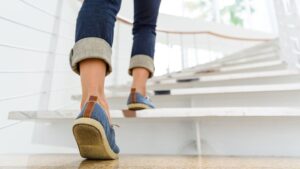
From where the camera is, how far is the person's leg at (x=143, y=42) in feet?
Answer: 2.58

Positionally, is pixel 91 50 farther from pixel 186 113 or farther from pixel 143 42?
pixel 186 113

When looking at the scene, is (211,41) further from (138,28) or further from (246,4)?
(138,28)

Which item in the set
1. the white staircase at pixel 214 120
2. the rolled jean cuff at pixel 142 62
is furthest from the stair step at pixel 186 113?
the rolled jean cuff at pixel 142 62

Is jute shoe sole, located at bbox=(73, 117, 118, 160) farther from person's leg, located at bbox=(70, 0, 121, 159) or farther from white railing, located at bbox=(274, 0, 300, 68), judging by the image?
white railing, located at bbox=(274, 0, 300, 68)

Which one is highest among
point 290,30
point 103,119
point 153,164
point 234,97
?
point 290,30

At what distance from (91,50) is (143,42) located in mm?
321

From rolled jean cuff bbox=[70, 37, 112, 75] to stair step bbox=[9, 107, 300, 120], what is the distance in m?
0.34

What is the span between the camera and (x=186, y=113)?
2.64ft

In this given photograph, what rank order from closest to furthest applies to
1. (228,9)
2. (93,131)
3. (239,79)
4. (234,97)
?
1. (93,131)
2. (234,97)
3. (239,79)
4. (228,9)

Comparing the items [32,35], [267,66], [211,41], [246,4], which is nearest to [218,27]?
[211,41]

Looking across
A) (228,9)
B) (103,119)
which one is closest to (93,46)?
(103,119)

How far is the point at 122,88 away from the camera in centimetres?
150

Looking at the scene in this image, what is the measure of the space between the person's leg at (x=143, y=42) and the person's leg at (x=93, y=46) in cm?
26

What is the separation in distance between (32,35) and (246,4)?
482cm
